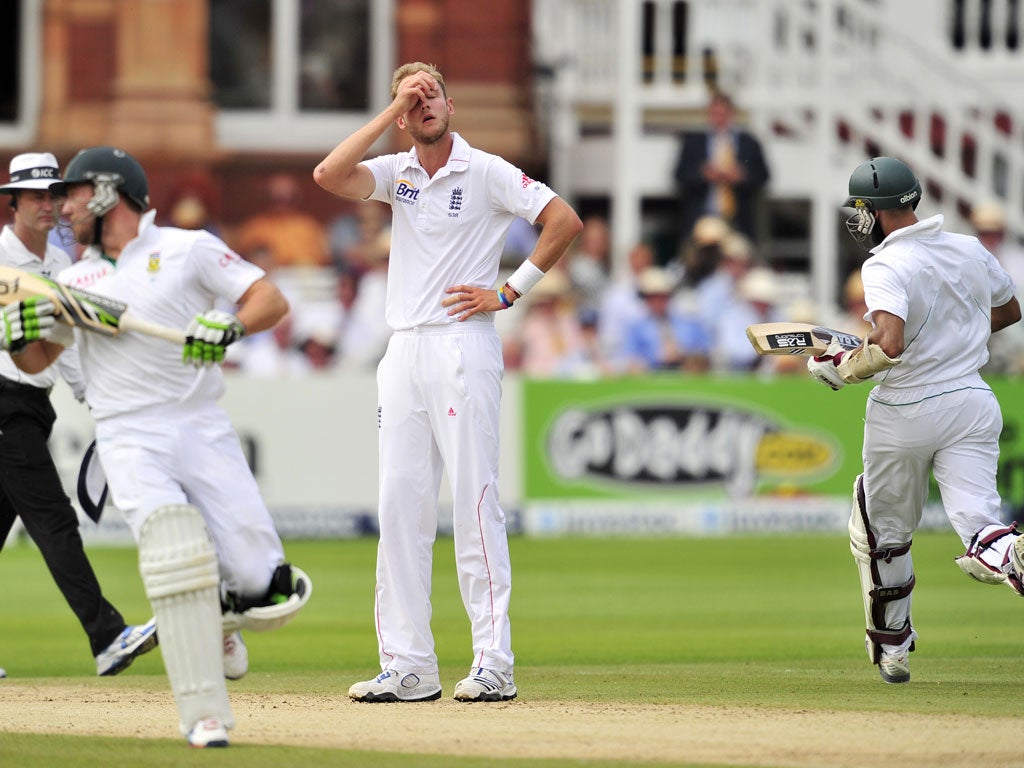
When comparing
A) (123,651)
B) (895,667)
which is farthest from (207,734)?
(895,667)

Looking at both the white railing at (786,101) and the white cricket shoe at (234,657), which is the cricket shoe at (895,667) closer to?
the white cricket shoe at (234,657)

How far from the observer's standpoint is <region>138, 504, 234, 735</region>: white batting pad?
6227mm

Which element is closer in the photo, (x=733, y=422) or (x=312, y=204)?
(x=733, y=422)

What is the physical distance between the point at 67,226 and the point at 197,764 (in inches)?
82.4

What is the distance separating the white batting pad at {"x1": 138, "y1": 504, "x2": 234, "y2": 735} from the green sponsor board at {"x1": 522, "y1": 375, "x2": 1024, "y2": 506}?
10.2 m

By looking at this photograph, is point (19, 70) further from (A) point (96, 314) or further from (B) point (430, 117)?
(A) point (96, 314)

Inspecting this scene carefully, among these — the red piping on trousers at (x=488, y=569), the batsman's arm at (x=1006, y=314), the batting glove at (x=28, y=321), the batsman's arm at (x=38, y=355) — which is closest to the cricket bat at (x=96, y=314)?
the batting glove at (x=28, y=321)

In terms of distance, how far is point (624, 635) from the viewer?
10383mm

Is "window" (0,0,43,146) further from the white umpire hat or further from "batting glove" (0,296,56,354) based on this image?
→ "batting glove" (0,296,56,354)

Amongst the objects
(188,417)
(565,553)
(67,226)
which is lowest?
(565,553)

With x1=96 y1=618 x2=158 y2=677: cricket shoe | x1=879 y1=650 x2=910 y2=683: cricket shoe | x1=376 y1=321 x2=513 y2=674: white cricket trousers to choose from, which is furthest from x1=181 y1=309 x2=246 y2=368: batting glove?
x1=879 y1=650 x2=910 y2=683: cricket shoe

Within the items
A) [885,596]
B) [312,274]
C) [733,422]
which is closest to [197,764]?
[885,596]

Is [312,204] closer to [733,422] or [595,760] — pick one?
[733,422]

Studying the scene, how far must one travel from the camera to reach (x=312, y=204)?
21469 millimetres
